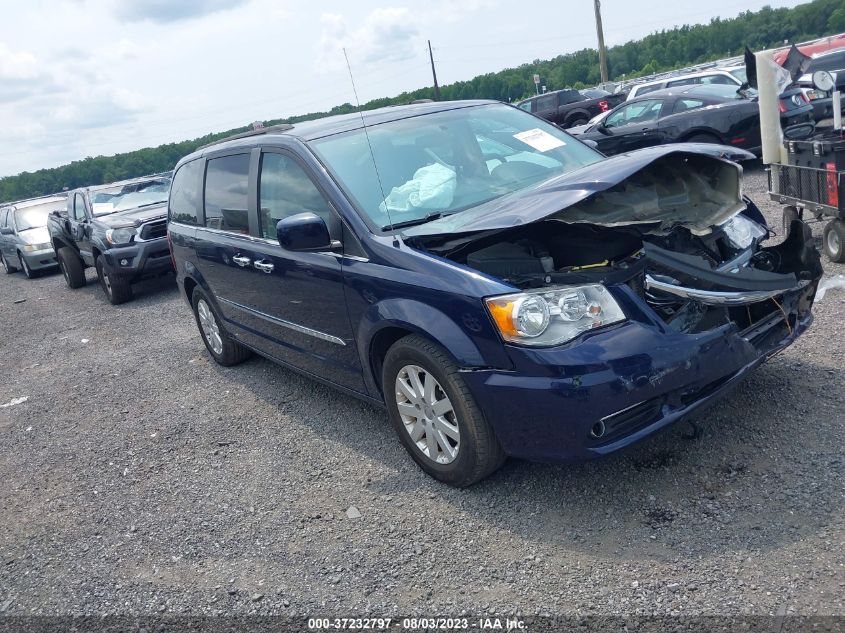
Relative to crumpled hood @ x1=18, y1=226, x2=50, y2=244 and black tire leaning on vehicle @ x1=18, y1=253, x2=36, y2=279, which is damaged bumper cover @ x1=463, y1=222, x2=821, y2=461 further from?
black tire leaning on vehicle @ x1=18, y1=253, x2=36, y2=279

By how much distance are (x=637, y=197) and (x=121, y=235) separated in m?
8.86

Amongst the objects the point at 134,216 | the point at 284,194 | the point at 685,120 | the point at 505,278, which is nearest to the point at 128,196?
the point at 134,216

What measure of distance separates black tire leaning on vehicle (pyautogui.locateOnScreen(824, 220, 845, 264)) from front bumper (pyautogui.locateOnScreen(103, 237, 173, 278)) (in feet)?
26.8

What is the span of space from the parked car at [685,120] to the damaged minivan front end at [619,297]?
27.3ft

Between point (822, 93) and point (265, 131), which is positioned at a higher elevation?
point (265, 131)

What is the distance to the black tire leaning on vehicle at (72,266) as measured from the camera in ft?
43.0

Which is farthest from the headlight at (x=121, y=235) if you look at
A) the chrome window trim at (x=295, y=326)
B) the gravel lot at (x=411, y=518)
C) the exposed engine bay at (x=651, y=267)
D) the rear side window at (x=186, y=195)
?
the exposed engine bay at (x=651, y=267)

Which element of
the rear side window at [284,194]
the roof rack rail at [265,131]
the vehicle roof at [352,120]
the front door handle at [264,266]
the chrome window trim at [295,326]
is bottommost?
the chrome window trim at [295,326]

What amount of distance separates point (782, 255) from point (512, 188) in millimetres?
1521

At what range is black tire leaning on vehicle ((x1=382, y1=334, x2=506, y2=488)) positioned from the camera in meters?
3.34

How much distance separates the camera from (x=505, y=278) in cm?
338

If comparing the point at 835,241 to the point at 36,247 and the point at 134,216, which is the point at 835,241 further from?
the point at 36,247

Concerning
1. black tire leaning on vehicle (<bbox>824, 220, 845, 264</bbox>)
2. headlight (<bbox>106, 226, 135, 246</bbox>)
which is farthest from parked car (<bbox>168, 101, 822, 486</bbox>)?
headlight (<bbox>106, 226, 135, 246</bbox>)

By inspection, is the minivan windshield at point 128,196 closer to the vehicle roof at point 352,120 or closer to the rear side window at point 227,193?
the rear side window at point 227,193
